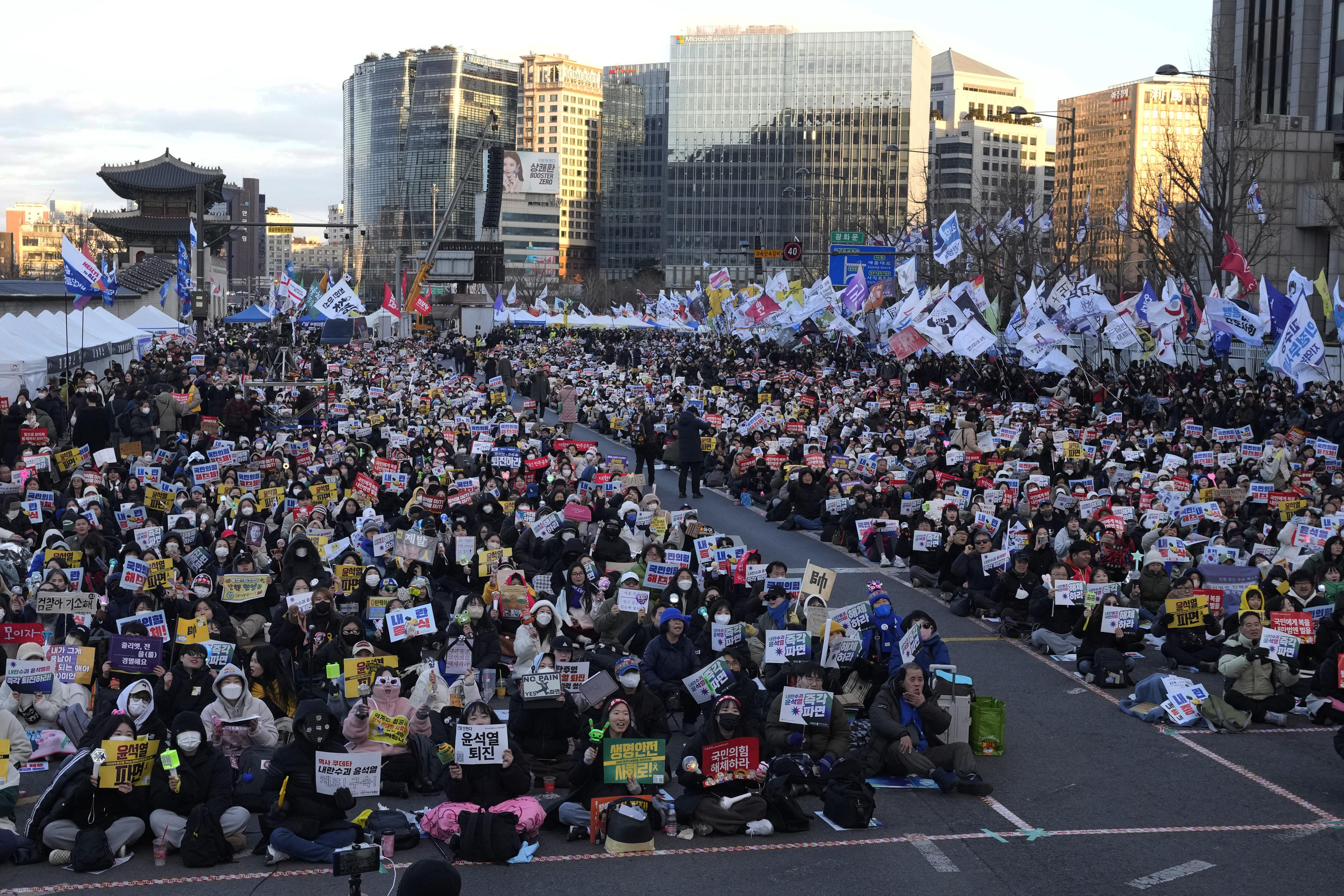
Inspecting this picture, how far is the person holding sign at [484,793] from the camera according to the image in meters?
9.46

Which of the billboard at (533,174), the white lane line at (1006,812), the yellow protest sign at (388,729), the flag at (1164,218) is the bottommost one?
the white lane line at (1006,812)

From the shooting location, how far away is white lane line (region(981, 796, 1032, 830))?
9906mm

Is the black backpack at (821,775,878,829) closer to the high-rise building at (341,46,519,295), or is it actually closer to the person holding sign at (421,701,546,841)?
the person holding sign at (421,701,546,841)

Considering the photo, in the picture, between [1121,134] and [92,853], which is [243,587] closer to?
[92,853]

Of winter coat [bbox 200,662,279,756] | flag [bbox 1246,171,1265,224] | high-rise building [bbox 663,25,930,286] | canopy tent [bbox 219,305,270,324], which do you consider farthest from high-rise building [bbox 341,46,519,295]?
winter coat [bbox 200,662,279,756]

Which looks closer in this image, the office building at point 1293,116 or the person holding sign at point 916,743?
the person holding sign at point 916,743

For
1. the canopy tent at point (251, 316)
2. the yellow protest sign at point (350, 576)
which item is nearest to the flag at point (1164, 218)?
the yellow protest sign at point (350, 576)

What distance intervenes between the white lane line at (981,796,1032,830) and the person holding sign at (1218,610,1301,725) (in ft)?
11.1

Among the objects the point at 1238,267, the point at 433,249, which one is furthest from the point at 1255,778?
the point at 433,249

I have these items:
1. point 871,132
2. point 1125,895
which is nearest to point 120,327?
point 1125,895

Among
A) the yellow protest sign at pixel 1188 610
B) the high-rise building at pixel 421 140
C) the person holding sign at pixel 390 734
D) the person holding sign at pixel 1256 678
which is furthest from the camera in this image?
the high-rise building at pixel 421 140

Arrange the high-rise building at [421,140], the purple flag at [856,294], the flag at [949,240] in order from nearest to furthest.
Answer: the flag at [949,240], the purple flag at [856,294], the high-rise building at [421,140]

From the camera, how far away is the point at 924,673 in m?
11.3

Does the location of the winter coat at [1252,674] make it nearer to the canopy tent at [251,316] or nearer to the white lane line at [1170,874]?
the white lane line at [1170,874]
